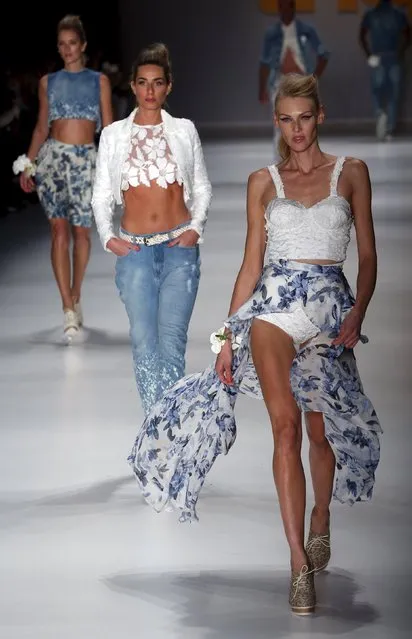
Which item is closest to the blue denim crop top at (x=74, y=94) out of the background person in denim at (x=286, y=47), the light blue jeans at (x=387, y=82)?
the background person in denim at (x=286, y=47)

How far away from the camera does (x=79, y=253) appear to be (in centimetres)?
748

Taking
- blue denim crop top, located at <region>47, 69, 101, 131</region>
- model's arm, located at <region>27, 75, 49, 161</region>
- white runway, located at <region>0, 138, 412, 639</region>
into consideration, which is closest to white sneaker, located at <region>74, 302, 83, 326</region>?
white runway, located at <region>0, 138, 412, 639</region>

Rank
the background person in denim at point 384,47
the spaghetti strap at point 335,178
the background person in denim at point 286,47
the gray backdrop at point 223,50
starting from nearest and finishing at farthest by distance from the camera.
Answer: the spaghetti strap at point 335,178, the background person in denim at point 286,47, the background person in denim at point 384,47, the gray backdrop at point 223,50

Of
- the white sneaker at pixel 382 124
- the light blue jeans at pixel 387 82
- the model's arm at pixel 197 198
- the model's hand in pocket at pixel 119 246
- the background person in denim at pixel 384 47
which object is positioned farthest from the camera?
the background person in denim at pixel 384 47

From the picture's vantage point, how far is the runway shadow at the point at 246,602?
3.66 meters

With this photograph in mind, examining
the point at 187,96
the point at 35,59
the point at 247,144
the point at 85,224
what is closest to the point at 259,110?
the point at 187,96

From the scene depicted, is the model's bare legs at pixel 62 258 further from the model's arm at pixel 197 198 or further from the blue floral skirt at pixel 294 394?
the blue floral skirt at pixel 294 394

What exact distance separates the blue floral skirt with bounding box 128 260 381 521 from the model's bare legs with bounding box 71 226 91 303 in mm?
3308

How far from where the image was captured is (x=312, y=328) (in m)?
3.88

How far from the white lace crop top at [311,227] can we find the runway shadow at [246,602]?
0.76 meters

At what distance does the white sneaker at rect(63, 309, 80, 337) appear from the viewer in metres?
7.30

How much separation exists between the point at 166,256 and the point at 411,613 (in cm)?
161

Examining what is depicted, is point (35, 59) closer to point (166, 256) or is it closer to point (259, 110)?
point (259, 110)

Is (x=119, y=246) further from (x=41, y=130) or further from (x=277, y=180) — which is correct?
(x=41, y=130)
